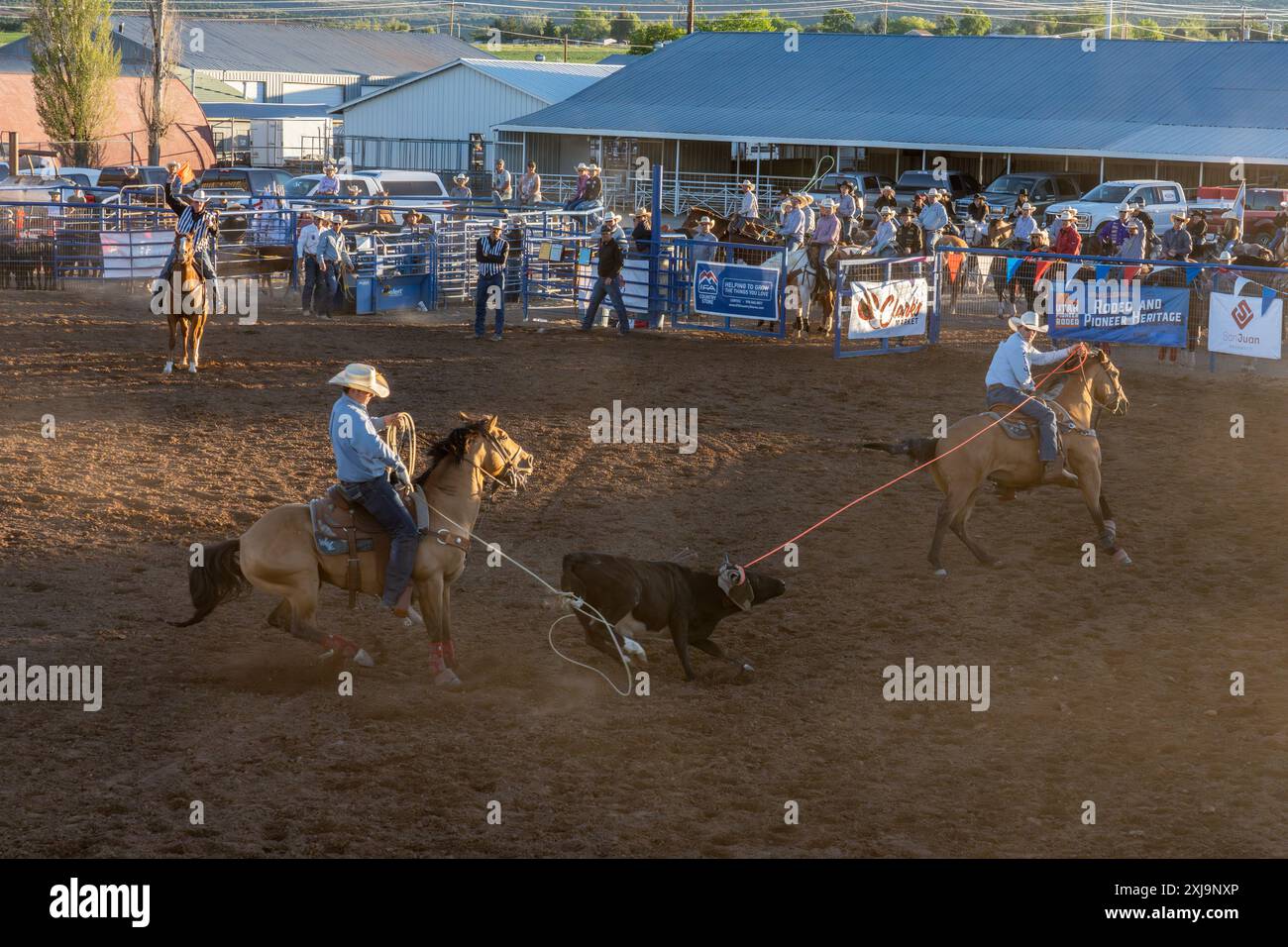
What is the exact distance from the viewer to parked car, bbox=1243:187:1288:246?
109ft

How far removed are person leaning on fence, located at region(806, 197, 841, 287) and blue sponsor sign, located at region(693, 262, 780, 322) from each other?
750mm

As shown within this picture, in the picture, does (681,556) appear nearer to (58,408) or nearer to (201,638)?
(201,638)

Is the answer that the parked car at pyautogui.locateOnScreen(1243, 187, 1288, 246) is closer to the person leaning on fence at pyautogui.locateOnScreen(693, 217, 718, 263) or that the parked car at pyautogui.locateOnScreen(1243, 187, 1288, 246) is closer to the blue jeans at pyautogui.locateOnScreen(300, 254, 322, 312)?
the person leaning on fence at pyautogui.locateOnScreen(693, 217, 718, 263)

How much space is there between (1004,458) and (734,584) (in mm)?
3277

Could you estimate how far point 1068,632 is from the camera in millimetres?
9633

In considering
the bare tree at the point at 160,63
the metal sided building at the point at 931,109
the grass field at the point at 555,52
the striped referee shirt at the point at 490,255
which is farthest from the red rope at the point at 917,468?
the grass field at the point at 555,52

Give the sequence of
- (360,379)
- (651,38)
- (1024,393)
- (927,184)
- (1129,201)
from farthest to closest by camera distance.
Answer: (651,38) → (927,184) → (1129,201) → (1024,393) → (360,379)

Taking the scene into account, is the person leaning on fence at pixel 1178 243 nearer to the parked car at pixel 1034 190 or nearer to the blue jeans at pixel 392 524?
the parked car at pixel 1034 190

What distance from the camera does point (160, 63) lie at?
48250 mm

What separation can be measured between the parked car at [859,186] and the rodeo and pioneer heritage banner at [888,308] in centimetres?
1796

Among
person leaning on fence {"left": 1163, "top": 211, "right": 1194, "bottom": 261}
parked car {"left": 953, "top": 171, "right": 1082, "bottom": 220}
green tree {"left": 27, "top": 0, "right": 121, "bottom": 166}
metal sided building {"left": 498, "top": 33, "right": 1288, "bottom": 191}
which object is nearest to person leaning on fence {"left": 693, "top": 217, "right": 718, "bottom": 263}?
person leaning on fence {"left": 1163, "top": 211, "right": 1194, "bottom": 261}

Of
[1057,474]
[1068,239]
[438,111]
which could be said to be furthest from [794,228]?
[438,111]

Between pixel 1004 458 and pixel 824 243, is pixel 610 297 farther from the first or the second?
pixel 1004 458

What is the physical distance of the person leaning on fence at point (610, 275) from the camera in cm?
2119
